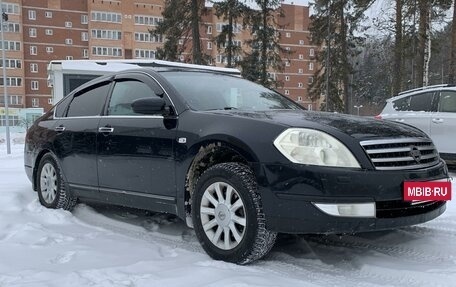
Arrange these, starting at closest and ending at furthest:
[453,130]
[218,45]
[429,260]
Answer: [429,260]
[453,130]
[218,45]

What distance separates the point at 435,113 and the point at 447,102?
27 cm

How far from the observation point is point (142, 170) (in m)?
4.32

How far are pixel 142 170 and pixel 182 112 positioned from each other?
2.15ft

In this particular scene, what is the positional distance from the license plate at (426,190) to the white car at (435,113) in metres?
4.98

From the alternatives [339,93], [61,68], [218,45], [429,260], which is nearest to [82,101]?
[429,260]

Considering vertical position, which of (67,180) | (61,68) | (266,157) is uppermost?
(61,68)

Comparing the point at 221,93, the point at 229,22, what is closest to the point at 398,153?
the point at 221,93

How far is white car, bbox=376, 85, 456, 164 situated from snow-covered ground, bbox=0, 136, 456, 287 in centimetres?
343

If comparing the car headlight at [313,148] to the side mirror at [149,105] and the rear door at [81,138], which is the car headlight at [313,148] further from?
the rear door at [81,138]

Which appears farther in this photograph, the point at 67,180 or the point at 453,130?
the point at 453,130

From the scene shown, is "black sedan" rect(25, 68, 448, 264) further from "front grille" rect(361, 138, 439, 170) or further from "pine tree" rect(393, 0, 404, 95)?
"pine tree" rect(393, 0, 404, 95)

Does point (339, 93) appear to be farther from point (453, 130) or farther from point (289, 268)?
point (289, 268)

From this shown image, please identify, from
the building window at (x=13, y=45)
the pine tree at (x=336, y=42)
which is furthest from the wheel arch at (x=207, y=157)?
the building window at (x=13, y=45)

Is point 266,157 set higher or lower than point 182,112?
lower
